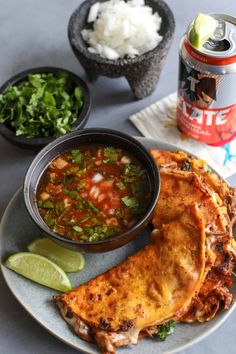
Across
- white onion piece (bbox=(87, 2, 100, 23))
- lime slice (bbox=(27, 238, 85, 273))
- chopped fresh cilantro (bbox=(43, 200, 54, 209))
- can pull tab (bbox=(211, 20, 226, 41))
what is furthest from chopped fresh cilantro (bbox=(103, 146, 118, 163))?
white onion piece (bbox=(87, 2, 100, 23))

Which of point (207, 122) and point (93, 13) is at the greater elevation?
point (93, 13)

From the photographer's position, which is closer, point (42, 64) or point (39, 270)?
point (39, 270)

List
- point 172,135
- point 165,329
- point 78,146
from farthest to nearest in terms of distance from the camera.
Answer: point 172,135
point 78,146
point 165,329

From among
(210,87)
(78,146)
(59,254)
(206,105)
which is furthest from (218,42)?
(59,254)

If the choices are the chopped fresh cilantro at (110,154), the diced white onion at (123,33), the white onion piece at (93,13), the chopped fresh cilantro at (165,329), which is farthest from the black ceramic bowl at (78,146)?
the white onion piece at (93,13)

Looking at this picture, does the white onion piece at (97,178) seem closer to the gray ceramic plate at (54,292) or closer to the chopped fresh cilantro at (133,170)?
the chopped fresh cilantro at (133,170)

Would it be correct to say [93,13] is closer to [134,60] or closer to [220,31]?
[134,60]

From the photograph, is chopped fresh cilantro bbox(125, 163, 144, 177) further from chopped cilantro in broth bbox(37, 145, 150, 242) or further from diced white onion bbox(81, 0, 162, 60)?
diced white onion bbox(81, 0, 162, 60)
